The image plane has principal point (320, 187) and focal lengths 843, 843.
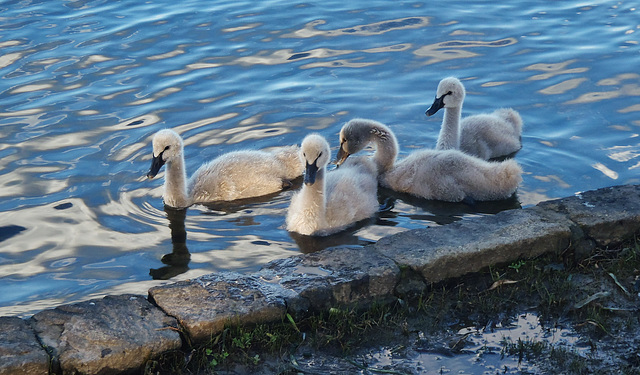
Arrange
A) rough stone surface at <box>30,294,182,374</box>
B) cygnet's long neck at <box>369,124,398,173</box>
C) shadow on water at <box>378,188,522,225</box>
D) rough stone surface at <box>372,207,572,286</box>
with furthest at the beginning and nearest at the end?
cygnet's long neck at <box>369,124,398,173</box>
shadow on water at <box>378,188,522,225</box>
rough stone surface at <box>372,207,572,286</box>
rough stone surface at <box>30,294,182,374</box>

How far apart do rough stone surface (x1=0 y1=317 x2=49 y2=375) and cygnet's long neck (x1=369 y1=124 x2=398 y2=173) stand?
3.92 m

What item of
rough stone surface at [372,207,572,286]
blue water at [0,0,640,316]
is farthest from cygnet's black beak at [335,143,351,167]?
rough stone surface at [372,207,572,286]

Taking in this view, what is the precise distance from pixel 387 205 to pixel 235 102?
9.29ft

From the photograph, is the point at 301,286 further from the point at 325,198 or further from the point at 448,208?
the point at 448,208

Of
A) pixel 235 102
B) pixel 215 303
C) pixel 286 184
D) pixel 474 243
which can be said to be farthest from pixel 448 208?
pixel 235 102

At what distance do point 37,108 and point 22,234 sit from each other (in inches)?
113

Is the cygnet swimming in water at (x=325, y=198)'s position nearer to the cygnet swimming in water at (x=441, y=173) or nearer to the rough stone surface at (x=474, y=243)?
the cygnet swimming in water at (x=441, y=173)

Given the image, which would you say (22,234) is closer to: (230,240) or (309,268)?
(230,240)

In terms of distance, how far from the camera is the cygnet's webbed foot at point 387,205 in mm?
7173

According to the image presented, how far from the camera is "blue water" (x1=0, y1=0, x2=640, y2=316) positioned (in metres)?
6.62

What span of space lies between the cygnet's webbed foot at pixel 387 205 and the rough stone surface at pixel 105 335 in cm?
295

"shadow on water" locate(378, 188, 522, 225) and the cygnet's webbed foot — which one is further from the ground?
the cygnet's webbed foot

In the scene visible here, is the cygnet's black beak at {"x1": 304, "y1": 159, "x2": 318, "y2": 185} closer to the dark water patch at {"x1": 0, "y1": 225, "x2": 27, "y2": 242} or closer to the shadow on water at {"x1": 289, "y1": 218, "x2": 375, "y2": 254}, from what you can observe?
the shadow on water at {"x1": 289, "y1": 218, "x2": 375, "y2": 254}

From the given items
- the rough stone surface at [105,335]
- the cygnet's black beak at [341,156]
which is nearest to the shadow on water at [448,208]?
the cygnet's black beak at [341,156]
